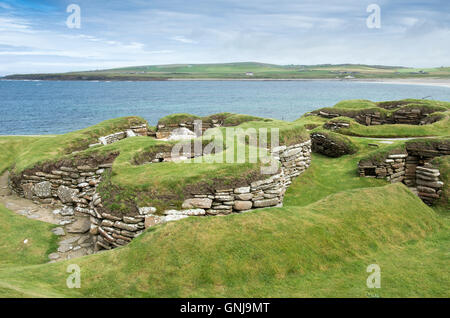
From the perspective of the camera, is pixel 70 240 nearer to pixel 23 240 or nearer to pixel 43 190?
pixel 23 240

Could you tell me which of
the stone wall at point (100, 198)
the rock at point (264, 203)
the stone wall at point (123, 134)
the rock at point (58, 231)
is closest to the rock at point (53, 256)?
the stone wall at point (100, 198)

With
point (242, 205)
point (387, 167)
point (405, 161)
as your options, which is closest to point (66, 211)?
point (242, 205)

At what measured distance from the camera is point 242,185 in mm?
10531

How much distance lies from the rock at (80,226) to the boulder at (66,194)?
4.54 ft

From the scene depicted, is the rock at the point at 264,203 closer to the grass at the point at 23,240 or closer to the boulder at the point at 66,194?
the grass at the point at 23,240

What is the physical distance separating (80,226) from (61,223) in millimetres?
925

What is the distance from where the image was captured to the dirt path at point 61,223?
10.6 m

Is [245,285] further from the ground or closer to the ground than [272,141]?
closer to the ground

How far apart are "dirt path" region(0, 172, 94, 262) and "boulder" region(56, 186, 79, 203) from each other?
Answer: 584 millimetres

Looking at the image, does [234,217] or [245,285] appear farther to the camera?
[234,217]

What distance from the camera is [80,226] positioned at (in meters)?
12.3

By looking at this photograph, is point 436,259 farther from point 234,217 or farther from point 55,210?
point 55,210
